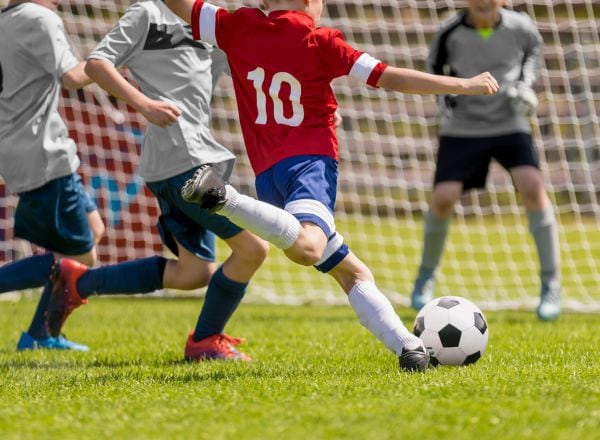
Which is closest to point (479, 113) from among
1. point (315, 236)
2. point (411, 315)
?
point (411, 315)

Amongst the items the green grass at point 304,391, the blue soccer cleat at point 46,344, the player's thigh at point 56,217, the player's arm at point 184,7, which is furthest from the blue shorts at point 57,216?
the player's arm at point 184,7

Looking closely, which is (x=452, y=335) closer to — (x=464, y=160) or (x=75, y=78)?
(x=75, y=78)

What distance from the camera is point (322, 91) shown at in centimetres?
359

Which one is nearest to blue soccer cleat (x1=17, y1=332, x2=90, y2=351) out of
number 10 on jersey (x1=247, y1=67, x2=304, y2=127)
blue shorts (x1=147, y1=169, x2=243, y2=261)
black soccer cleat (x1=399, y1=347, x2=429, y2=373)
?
blue shorts (x1=147, y1=169, x2=243, y2=261)

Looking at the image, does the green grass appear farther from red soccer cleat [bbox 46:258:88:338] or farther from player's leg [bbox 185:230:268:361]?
red soccer cleat [bbox 46:258:88:338]

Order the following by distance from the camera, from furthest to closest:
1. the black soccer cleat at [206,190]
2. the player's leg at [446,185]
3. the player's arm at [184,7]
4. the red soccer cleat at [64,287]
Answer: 1. the player's leg at [446,185]
2. the red soccer cleat at [64,287]
3. the player's arm at [184,7]
4. the black soccer cleat at [206,190]

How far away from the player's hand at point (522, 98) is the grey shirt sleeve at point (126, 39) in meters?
2.35

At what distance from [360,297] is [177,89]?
3.85 feet

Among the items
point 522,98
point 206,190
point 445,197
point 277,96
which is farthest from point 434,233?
point 206,190

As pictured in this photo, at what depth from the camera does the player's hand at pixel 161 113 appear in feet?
12.0

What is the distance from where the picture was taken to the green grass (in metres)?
2.47

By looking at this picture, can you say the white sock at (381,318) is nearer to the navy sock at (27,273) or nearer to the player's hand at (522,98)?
the navy sock at (27,273)

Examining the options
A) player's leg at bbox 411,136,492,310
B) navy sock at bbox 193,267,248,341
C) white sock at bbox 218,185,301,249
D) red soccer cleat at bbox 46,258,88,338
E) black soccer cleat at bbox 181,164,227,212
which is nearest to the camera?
black soccer cleat at bbox 181,164,227,212

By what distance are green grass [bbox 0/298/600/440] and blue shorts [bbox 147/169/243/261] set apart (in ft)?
1.53
